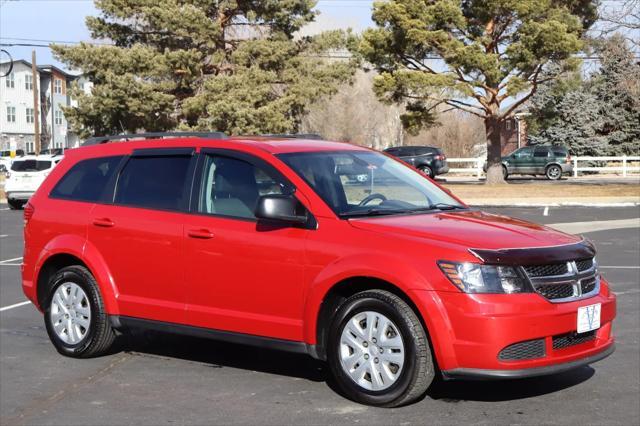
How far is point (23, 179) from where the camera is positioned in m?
29.8

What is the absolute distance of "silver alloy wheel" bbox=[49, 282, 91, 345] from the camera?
25.1 feet

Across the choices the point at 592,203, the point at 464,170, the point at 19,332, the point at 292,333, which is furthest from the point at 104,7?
the point at 292,333

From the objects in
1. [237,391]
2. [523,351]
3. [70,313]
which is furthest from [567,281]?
[70,313]

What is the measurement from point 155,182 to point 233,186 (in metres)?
0.80

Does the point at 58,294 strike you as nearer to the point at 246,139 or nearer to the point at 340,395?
the point at 246,139

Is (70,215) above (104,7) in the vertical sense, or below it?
below

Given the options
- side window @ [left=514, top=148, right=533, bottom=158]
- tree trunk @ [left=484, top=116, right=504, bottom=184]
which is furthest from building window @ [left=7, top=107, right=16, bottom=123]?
tree trunk @ [left=484, top=116, right=504, bottom=184]

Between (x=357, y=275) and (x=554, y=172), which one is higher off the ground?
(x=357, y=275)

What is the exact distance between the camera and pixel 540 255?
19.0 ft

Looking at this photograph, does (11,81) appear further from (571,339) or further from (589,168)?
(571,339)

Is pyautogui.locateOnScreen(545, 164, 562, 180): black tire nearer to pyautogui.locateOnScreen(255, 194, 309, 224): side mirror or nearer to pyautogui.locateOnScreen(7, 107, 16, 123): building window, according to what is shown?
pyautogui.locateOnScreen(255, 194, 309, 224): side mirror

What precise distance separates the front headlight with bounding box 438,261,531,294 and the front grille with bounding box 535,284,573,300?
0.36 feet

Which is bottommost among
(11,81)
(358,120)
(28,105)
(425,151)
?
(425,151)

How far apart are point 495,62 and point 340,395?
33.8 meters
